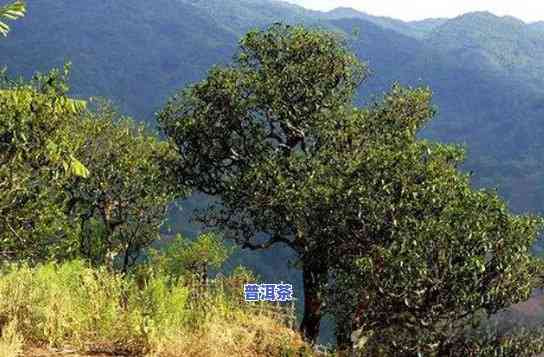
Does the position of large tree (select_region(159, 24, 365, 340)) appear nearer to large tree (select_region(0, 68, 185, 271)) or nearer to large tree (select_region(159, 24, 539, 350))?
large tree (select_region(159, 24, 539, 350))

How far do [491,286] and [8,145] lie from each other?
14.8m

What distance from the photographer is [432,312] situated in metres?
18.2

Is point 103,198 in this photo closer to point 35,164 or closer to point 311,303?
point 311,303

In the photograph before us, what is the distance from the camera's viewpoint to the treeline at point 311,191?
18078 mm

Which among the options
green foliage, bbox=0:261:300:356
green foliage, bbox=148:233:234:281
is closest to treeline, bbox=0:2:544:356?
green foliage, bbox=0:261:300:356

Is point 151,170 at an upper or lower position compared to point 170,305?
lower

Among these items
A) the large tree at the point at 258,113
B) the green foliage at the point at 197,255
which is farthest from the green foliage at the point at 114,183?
the large tree at the point at 258,113

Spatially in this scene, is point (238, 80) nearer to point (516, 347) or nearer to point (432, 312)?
point (432, 312)

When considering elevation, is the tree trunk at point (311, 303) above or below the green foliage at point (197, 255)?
above

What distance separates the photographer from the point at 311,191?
86.2ft

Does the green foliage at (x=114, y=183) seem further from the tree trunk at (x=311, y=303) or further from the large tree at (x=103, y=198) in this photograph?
the tree trunk at (x=311, y=303)

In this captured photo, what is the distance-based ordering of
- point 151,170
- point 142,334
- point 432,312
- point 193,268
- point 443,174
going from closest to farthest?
point 142,334 → point 432,312 → point 443,174 → point 151,170 → point 193,268

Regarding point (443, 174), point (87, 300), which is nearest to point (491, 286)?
point (443, 174)

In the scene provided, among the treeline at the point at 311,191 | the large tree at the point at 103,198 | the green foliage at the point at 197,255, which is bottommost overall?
the green foliage at the point at 197,255
